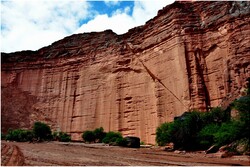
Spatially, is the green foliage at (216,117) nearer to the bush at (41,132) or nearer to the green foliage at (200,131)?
the green foliage at (200,131)

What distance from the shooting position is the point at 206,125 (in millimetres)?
17141

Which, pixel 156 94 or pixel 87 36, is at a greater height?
pixel 87 36

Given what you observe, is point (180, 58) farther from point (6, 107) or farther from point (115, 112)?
point (6, 107)

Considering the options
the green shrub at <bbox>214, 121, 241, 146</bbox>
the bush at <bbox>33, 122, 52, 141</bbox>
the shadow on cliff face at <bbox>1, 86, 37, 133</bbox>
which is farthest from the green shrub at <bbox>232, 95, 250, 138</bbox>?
the shadow on cliff face at <bbox>1, 86, 37, 133</bbox>

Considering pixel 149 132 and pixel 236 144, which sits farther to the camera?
pixel 149 132

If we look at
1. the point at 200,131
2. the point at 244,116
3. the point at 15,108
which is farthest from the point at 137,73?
the point at 244,116

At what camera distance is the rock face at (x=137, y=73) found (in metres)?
26.3

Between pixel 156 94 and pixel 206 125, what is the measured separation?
1341cm

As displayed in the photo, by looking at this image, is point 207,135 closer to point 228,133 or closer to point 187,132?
point 187,132

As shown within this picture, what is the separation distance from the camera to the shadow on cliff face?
4012 cm

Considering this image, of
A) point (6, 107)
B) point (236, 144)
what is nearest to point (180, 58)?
point (236, 144)

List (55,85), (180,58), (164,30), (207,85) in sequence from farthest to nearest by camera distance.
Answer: (55,85) → (164,30) → (180,58) → (207,85)

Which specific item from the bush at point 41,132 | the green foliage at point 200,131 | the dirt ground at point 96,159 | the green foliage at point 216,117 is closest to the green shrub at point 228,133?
the green foliage at point 200,131

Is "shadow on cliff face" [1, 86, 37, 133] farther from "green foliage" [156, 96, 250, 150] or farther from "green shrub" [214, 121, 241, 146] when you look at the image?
"green shrub" [214, 121, 241, 146]
